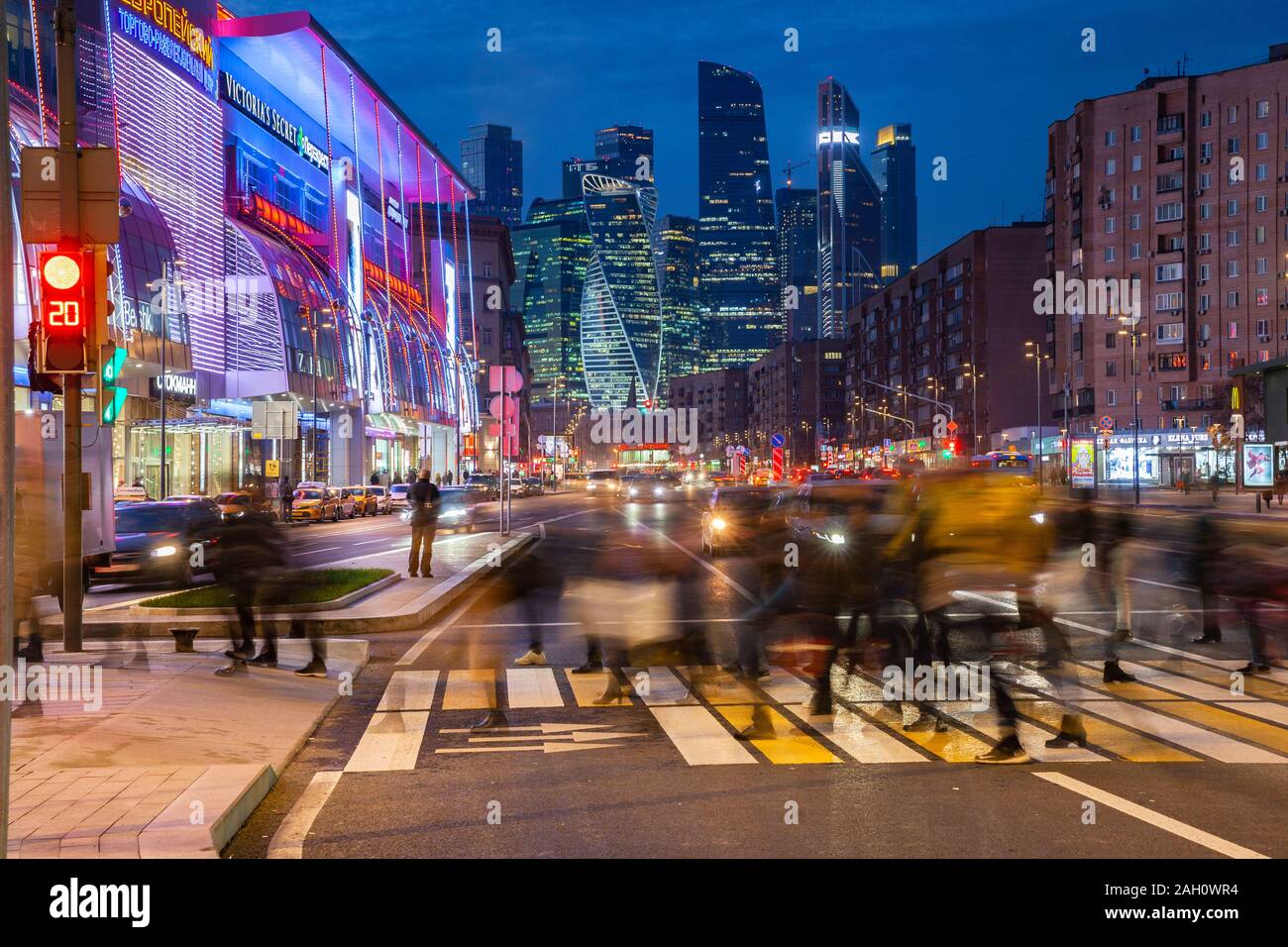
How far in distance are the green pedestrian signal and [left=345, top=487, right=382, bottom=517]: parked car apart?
40337 millimetres

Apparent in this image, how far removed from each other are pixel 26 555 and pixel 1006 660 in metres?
10.4

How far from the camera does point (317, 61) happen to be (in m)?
76.4

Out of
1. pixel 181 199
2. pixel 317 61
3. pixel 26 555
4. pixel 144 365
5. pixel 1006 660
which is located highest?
pixel 317 61

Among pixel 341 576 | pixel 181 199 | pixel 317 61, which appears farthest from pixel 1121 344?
pixel 341 576

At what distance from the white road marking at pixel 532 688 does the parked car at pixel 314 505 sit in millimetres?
38354

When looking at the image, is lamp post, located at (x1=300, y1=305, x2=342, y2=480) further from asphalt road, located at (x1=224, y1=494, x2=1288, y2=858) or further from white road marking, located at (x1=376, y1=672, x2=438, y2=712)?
asphalt road, located at (x1=224, y1=494, x2=1288, y2=858)

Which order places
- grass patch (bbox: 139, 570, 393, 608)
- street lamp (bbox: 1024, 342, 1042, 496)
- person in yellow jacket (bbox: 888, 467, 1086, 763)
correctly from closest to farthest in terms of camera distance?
1. person in yellow jacket (bbox: 888, 467, 1086, 763)
2. grass patch (bbox: 139, 570, 393, 608)
3. street lamp (bbox: 1024, 342, 1042, 496)

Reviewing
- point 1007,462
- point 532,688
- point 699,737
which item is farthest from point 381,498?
point 699,737

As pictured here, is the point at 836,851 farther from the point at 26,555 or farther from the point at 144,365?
the point at 144,365

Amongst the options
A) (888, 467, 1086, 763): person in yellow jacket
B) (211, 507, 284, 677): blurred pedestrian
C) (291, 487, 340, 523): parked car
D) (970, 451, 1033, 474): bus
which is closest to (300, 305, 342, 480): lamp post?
(291, 487, 340, 523): parked car

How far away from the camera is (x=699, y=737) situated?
8.51 m

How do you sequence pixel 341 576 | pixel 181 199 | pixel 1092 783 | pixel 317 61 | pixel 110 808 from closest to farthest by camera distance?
pixel 110 808 < pixel 1092 783 < pixel 341 576 < pixel 181 199 < pixel 317 61

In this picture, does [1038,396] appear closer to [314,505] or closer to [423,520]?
[314,505]

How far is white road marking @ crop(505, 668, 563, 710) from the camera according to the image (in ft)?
33.1
